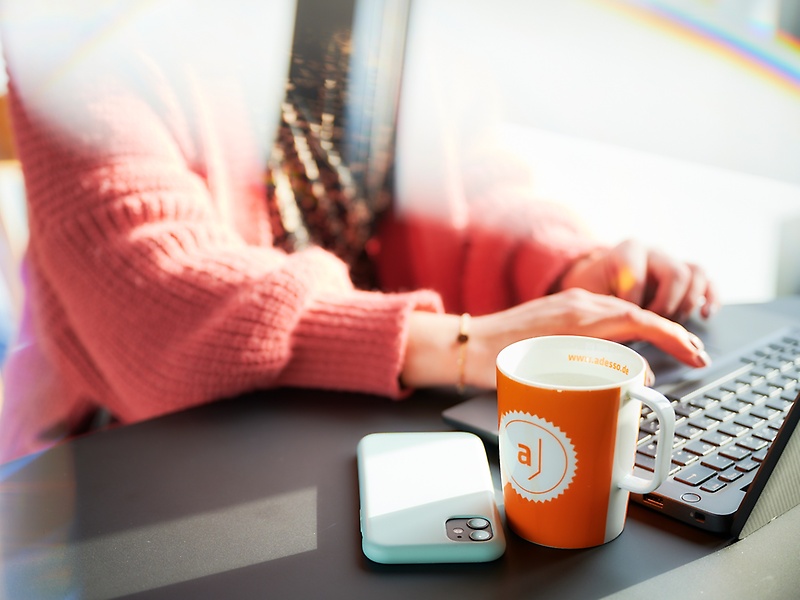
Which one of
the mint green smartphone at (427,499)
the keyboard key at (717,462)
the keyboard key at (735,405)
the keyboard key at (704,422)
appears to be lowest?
the mint green smartphone at (427,499)

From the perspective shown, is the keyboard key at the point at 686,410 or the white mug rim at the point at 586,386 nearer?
the white mug rim at the point at 586,386

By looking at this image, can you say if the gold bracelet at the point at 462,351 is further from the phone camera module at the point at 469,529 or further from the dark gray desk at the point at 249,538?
the phone camera module at the point at 469,529

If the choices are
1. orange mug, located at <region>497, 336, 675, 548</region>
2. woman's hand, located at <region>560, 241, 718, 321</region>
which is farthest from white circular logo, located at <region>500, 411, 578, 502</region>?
woman's hand, located at <region>560, 241, 718, 321</region>

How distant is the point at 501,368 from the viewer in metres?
0.33

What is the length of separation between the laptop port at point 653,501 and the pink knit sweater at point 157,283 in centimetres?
22

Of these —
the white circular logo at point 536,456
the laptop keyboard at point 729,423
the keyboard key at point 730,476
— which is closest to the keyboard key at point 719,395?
the laptop keyboard at point 729,423

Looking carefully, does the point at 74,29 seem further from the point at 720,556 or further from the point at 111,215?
the point at 720,556

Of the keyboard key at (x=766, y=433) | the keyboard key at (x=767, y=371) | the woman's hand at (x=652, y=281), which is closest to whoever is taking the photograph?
the keyboard key at (x=766, y=433)

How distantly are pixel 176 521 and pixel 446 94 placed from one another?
0.81m

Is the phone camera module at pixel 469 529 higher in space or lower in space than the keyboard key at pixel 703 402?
lower

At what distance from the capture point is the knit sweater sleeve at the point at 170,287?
1.75 ft

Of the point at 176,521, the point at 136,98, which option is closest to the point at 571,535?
the point at 176,521

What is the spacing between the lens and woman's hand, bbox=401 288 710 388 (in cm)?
53

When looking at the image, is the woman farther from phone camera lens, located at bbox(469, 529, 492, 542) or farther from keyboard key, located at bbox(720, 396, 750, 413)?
phone camera lens, located at bbox(469, 529, 492, 542)
